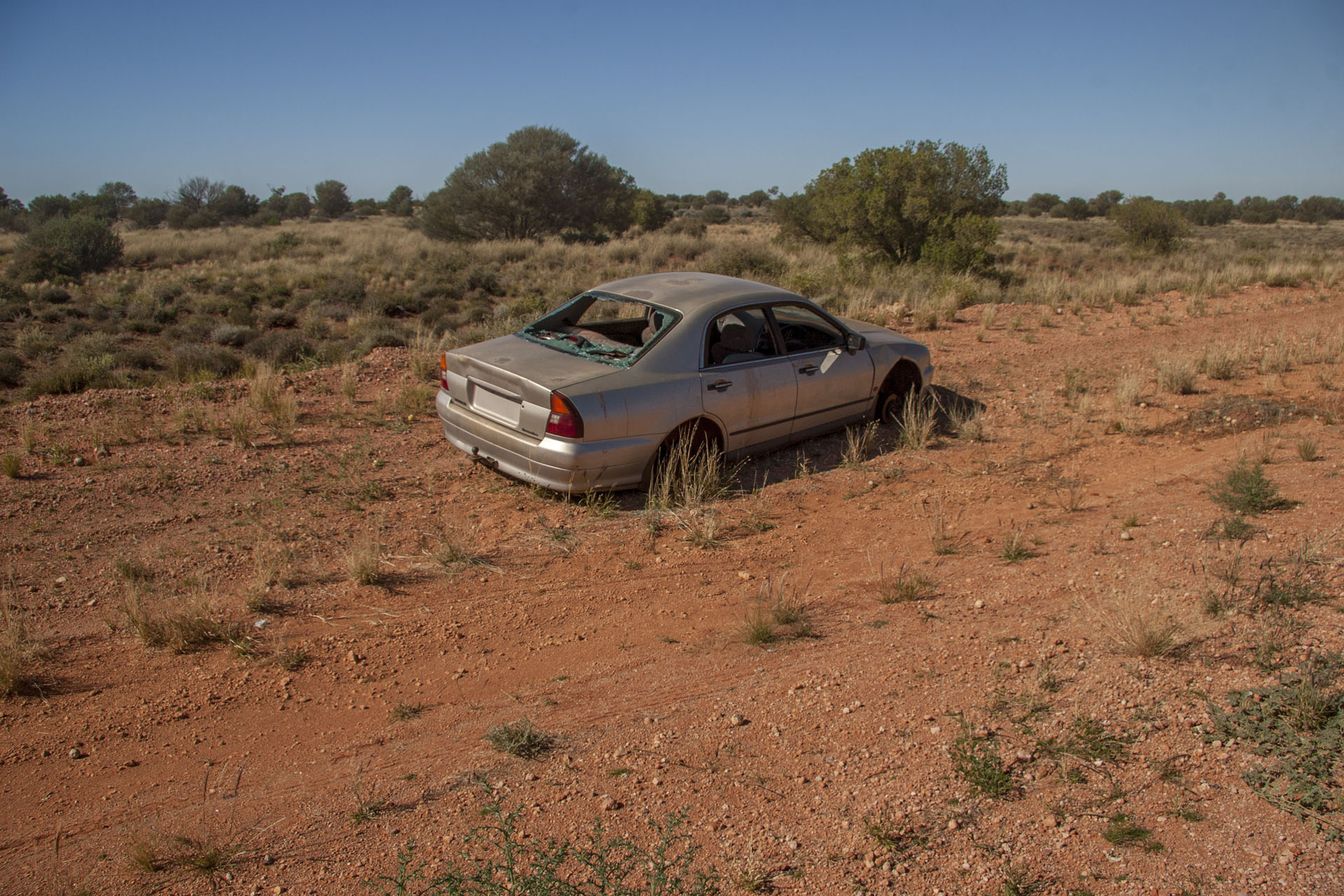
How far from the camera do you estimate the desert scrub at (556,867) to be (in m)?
2.58

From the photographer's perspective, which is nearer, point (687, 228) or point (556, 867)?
point (556, 867)

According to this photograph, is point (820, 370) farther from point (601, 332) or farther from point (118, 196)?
point (118, 196)

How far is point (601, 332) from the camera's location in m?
7.16

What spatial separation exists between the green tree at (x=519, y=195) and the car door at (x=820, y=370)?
26.1 metres

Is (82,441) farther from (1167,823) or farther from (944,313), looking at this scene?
(944,313)

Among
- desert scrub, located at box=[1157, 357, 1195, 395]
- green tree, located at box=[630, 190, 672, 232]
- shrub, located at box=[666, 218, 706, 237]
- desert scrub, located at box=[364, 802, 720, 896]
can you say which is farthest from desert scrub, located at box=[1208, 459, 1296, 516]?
green tree, located at box=[630, 190, 672, 232]

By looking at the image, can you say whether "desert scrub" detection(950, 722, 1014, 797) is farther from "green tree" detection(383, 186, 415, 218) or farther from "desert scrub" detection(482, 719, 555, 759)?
"green tree" detection(383, 186, 415, 218)

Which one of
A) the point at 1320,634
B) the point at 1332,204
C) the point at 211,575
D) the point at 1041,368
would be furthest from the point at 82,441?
the point at 1332,204

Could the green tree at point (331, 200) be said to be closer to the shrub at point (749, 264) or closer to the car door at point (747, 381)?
the shrub at point (749, 264)

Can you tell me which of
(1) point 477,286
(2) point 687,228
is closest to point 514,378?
(1) point 477,286

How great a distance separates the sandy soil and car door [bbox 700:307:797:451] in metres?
0.45

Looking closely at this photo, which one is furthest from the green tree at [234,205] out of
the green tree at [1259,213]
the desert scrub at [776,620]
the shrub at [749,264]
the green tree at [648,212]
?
the green tree at [1259,213]

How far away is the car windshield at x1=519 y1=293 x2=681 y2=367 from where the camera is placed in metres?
6.33

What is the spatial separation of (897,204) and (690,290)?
15.7 meters
